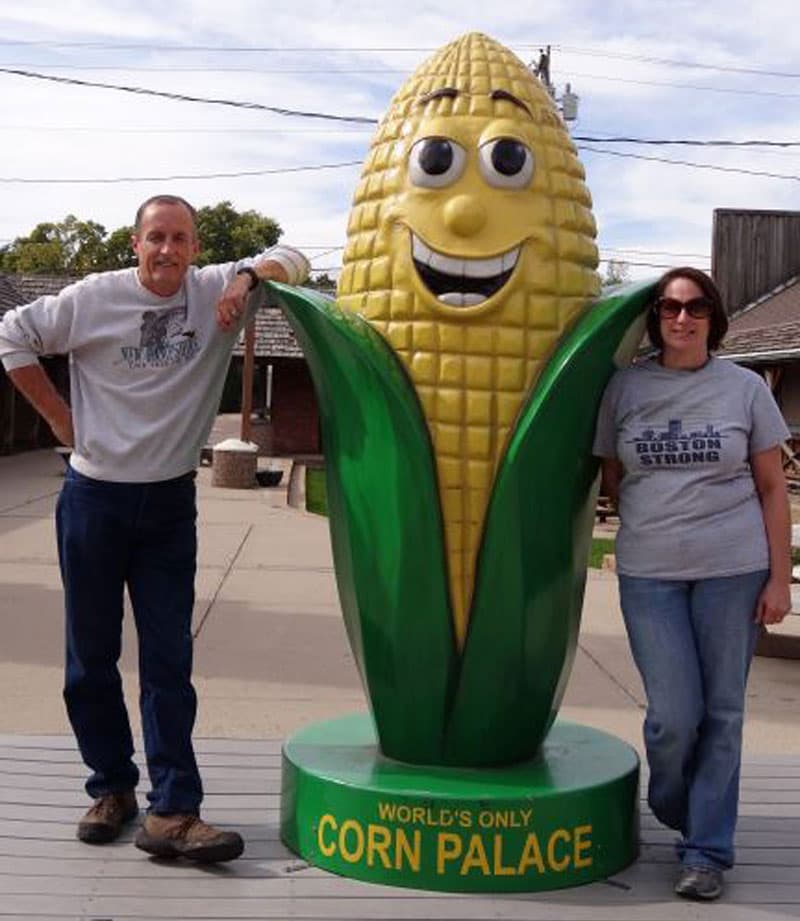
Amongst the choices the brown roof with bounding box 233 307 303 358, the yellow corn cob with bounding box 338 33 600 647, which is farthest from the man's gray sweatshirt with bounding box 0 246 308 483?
the brown roof with bounding box 233 307 303 358

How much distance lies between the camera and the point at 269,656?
5.69 meters

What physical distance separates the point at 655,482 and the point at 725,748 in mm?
634

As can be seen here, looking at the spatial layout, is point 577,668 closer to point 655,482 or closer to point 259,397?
point 655,482

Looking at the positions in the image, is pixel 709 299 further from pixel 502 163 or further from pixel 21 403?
pixel 21 403

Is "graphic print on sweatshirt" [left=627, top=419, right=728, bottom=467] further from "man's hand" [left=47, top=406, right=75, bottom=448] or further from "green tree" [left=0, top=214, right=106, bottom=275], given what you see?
"green tree" [left=0, top=214, right=106, bottom=275]

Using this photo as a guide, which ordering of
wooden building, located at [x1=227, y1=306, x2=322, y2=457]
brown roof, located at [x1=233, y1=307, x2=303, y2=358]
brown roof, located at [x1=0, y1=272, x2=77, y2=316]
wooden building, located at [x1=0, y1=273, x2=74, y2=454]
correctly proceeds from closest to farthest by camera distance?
wooden building, located at [x1=0, y1=273, x2=74, y2=454] → brown roof, located at [x1=233, y1=307, x2=303, y2=358] → wooden building, located at [x1=227, y1=306, x2=322, y2=457] → brown roof, located at [x1=0, y1=272, x2=77, y2=316]

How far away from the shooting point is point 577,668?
5.71m

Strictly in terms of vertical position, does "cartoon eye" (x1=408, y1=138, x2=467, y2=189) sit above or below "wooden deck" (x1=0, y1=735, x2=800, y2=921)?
above

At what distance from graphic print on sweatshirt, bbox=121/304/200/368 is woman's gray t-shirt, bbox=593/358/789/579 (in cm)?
108

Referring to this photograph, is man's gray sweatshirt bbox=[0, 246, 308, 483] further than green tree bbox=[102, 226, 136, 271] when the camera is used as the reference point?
No

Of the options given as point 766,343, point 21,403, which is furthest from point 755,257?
point 21,403

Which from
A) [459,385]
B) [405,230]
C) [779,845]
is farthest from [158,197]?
[779,845]

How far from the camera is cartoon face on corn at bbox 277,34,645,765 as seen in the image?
111 inches

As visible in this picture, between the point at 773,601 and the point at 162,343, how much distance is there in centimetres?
156
